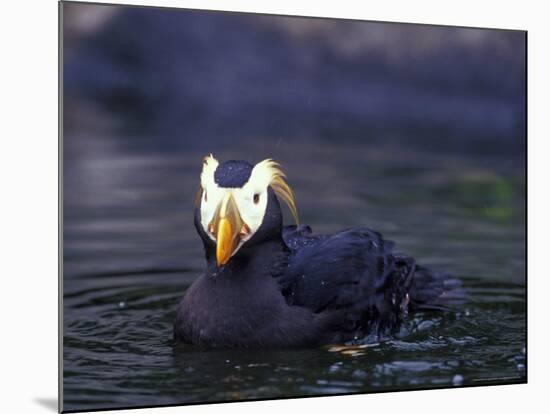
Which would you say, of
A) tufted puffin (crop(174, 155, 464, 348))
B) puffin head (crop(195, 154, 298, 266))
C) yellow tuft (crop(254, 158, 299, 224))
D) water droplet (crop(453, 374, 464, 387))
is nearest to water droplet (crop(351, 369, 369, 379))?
tufted puffin (crop(174, 155, 464, 348))

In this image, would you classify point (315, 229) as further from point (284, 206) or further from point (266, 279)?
point (266, 279)

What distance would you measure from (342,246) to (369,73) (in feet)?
3.19

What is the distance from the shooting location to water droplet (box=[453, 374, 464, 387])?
20.7 feet

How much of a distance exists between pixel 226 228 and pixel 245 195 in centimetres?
23

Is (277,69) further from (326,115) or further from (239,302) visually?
(239,302)

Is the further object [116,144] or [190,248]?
[190,248]

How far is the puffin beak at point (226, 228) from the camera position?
5.78m

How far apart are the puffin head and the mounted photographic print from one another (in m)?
0.01

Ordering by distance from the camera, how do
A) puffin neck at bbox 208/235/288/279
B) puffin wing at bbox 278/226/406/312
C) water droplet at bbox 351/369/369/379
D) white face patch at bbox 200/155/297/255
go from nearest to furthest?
1. white face patch at bbox 200/155/297/255
2. water droplet at bbox 351/369/369/379
3. puffin neck at bbox 208/235/288/279
4. puffin wing at bbox 278/226/406/312

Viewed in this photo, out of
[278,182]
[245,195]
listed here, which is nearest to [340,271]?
[278,182]

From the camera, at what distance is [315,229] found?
691 centimetres

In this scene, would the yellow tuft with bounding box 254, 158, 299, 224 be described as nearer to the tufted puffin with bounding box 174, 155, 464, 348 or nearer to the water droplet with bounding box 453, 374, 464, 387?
the tufted puffin with bounding box 174, 155, 464, 348

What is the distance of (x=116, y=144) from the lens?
246 inches

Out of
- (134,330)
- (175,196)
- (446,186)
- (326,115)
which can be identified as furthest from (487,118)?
(134,330)
